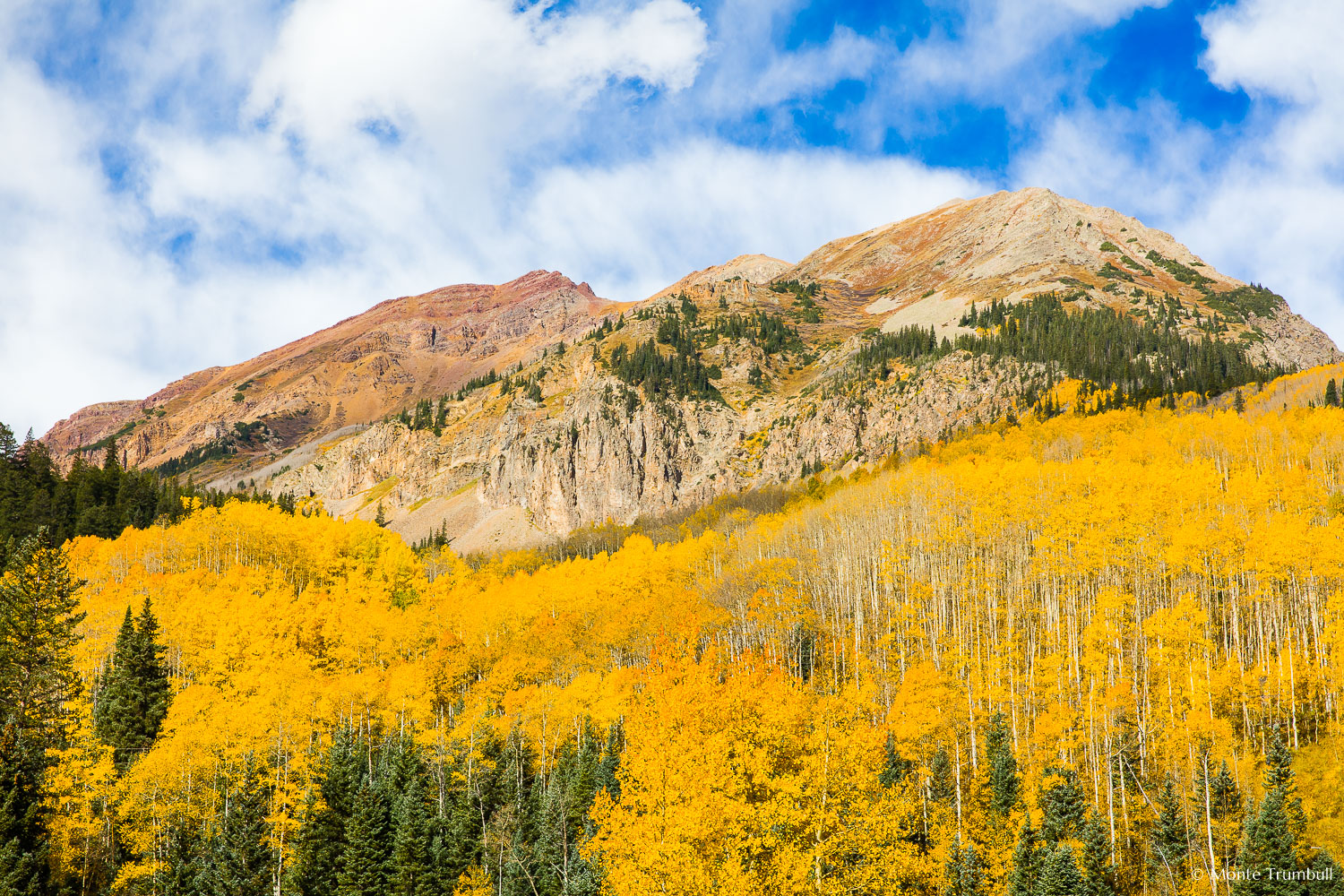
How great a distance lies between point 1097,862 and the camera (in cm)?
4031

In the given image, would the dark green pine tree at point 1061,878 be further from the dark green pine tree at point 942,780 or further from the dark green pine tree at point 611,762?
the dark green pine tree at point 611,762

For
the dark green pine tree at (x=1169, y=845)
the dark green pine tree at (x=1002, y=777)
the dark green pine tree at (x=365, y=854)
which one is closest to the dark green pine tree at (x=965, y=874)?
the dark green pine tree at (x=1002, y=777)

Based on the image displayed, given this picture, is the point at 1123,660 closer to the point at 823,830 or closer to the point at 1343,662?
the point at 1343,662

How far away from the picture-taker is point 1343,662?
171 feet

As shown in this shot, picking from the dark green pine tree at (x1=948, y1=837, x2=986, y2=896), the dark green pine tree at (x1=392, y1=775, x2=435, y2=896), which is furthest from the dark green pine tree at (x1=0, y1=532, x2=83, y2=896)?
the dark green pine tree at (x1=948, y1=837, x2=986, y2=896)

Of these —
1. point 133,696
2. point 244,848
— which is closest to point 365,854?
point 244,848

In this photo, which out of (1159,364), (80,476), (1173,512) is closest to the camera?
(1173,512)

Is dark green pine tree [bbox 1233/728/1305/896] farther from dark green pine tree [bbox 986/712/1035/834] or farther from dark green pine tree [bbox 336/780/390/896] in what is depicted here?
dark green pine tree [bbox 336/780/390/896]

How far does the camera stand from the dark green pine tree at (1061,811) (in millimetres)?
43031

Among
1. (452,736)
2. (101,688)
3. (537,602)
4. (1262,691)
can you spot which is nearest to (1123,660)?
(1262,691)

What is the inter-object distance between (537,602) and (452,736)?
1524 inches

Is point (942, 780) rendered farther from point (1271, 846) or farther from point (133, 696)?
point (133, 696)

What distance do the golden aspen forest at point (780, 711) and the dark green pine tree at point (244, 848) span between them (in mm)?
196

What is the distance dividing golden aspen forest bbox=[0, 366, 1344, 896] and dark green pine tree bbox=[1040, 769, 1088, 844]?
0.61 ft
